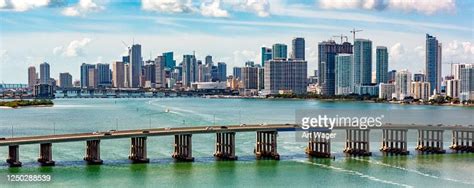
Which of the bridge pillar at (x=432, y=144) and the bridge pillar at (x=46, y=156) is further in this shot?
the bridge pillar at (x=432, y=144)

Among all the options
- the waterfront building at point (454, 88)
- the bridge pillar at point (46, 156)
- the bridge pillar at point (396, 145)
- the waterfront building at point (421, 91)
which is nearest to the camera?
the bridge pillar at point (46, 156)

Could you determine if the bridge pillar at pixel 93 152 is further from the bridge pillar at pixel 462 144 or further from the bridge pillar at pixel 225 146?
the bridge pillar at pixel 462 144

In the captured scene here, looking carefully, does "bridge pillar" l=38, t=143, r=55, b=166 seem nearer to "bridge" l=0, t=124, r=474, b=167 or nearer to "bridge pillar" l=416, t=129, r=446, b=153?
"bridge" l=0, t=124, r=474, b=167

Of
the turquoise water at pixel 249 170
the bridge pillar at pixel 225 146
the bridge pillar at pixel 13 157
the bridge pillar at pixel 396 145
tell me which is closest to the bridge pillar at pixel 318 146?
the turquoise water at pixel 249 170

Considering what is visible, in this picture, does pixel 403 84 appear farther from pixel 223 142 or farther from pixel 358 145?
pixel 223 142

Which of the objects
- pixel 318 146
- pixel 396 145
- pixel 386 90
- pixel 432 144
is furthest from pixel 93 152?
pixel 386 90

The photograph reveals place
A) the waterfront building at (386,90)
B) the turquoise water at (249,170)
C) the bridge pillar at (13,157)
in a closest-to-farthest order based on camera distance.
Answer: the turquoise water at (249,170)
the bridge pillar at (13,157)
the waterfront building at (386,90)

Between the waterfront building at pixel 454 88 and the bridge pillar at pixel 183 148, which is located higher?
the waterfront building at pixel 454 88
